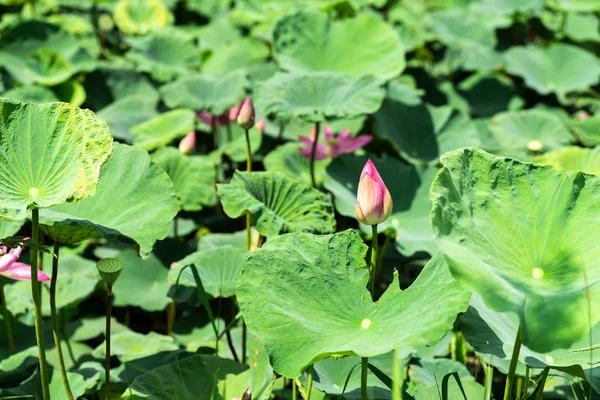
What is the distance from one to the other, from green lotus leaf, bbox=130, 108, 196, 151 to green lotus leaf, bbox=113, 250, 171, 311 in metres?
0.43

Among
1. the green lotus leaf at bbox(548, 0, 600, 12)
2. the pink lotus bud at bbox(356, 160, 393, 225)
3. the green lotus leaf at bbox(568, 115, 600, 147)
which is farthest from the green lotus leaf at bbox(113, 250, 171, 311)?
the green lotus leaf at bbox(548, 0, 600, 12)

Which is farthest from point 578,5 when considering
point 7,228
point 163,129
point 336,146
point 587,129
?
point 7,228

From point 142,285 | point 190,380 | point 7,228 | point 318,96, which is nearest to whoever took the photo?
point 190,380

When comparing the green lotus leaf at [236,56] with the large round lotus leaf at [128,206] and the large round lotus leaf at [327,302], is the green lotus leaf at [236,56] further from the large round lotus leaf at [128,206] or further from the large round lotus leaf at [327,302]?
the large round lotus leaf at [327,302]

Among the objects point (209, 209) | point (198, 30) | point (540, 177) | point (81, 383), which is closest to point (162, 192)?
point (81, 383)

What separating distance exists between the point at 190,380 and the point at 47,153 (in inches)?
22.5

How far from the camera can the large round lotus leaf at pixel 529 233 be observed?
3.65ft

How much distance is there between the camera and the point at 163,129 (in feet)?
8.33

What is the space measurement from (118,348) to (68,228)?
478mm

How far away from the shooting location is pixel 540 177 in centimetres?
131

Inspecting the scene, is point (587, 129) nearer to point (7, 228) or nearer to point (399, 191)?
point (399, 191)

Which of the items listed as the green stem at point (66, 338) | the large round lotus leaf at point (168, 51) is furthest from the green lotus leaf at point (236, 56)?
the green stem at point (66, 338)

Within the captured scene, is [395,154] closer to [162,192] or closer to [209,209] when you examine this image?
[209,209]

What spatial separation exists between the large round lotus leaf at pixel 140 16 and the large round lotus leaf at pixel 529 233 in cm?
276
